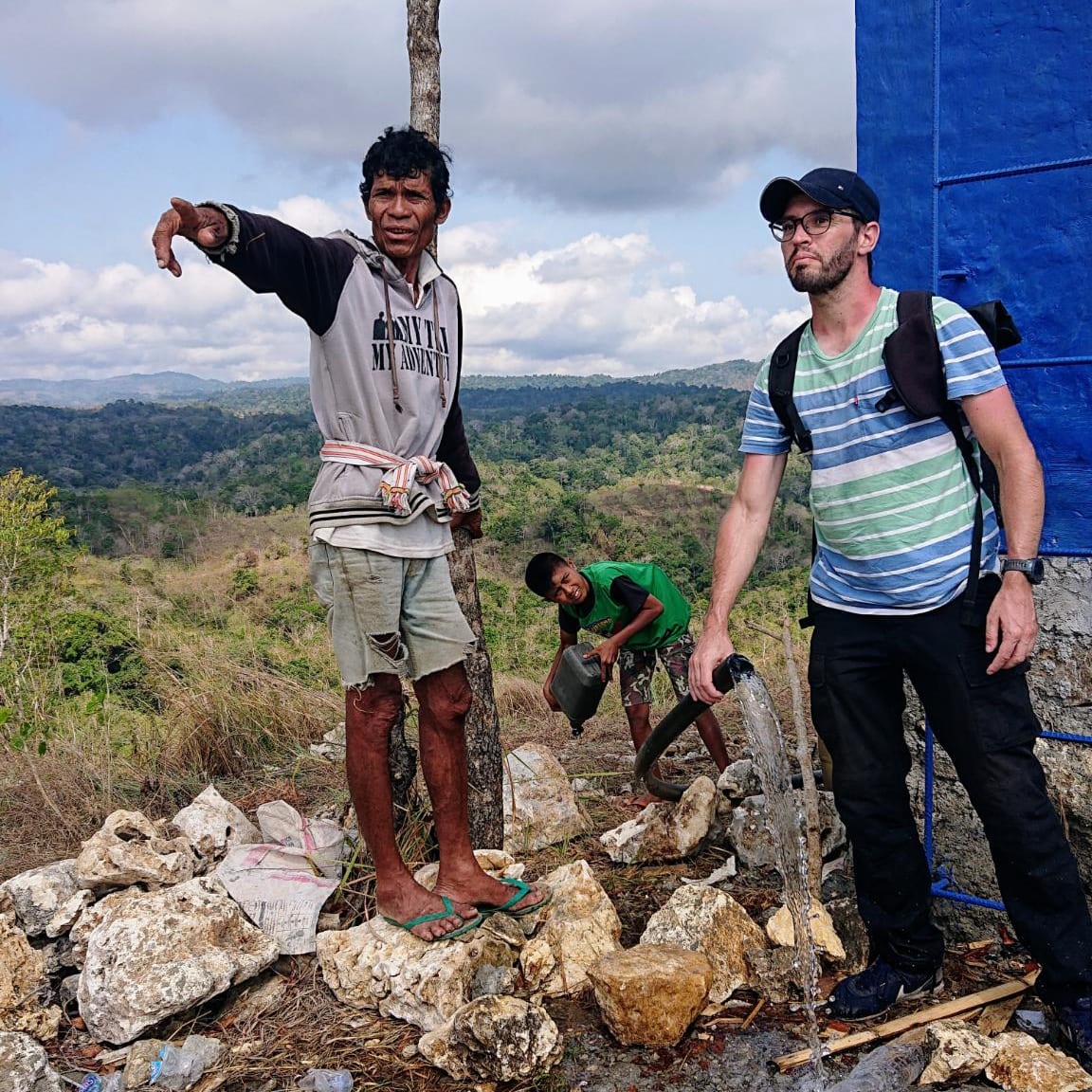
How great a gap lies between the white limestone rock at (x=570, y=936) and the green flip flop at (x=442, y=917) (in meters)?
0.16

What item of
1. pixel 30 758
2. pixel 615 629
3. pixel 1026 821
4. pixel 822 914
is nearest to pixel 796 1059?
pixel 822 914

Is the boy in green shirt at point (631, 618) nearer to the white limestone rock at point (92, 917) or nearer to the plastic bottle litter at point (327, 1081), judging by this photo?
the white limestone rock at point (92, 917)

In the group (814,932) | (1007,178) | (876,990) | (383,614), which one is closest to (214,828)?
(383,614)

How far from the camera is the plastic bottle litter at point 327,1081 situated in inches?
94.3

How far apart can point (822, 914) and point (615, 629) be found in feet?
7.13

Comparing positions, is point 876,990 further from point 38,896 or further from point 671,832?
point 38,896

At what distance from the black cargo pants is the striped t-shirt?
3.4 inches

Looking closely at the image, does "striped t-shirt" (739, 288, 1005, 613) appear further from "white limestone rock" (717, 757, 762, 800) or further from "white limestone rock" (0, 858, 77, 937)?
"white limestone rock" (0, 858, 77, 937)

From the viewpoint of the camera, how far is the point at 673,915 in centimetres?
285

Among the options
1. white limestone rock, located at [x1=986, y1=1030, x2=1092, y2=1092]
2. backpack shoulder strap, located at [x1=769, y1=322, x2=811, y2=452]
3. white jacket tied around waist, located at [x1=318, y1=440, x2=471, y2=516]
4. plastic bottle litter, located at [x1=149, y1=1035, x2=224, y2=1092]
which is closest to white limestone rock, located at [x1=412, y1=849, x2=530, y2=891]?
plastic bottle litter, located at [x1=149, y1=1035, x2=224, y2=1092]

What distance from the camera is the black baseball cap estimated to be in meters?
2.31

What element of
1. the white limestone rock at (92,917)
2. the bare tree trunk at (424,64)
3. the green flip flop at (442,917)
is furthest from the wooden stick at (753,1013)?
the bare tree trunk at (424,64)

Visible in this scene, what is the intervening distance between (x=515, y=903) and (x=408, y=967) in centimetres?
37

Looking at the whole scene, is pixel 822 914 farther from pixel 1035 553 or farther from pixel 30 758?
pixel 30 758
